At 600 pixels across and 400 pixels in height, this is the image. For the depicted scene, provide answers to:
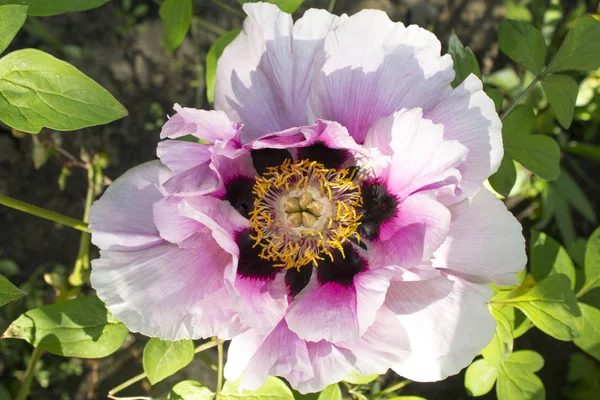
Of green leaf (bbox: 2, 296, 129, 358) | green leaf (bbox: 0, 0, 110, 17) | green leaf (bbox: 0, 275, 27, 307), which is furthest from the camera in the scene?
green leaf (bbox: 2, 296, 129, 358)

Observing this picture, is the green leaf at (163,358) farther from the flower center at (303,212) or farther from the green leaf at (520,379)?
the green leaf at (520,379)

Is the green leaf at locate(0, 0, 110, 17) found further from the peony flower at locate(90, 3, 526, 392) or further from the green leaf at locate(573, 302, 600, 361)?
the green leaf at locate(573, 302, 600, 361)

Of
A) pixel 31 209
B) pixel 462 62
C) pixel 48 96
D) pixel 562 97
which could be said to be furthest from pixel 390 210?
pixel 31 209

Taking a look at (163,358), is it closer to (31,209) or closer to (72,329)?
(72,329)

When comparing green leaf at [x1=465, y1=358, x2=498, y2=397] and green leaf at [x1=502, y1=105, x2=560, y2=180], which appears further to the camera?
Result: green leaf at [x1=465, y1=358, x2=498, y2=397]

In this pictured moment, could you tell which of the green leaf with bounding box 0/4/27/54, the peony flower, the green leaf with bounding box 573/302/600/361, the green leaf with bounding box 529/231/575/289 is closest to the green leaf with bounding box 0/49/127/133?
the green leaf with bounding box 0/4/27/54

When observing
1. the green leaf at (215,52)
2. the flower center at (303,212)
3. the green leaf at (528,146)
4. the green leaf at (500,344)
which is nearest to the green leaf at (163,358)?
the flower center at (303,212)
